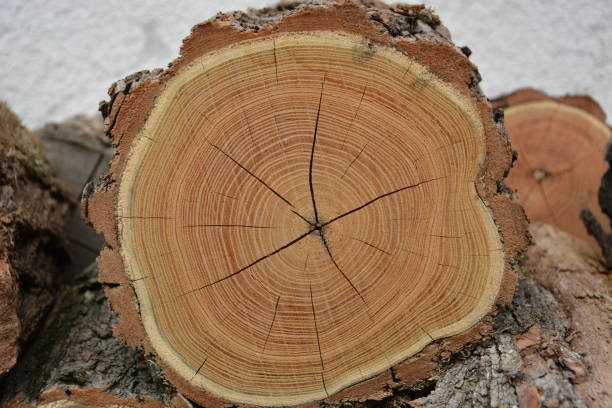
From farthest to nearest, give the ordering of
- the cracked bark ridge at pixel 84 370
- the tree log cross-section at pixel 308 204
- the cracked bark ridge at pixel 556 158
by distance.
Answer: the cracked bark ridge at pixel 556 158 → the cracked bark ridge at pixel 84 370 → the tree log cross-section at pixel 308 204

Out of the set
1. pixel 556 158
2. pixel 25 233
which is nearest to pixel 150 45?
pixel 25 233

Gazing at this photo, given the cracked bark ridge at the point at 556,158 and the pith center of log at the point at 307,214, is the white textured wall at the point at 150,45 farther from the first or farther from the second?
the pith center of log at the point at 307,214

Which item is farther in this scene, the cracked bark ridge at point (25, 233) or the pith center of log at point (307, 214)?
the cracked bark ridge at point (25, 233)

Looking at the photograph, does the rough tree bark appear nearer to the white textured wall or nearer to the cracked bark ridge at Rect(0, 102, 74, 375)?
the cracked bark ridge at Rect(0, 102, 74, 375)

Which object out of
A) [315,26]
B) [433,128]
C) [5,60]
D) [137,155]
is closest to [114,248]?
[137,155]

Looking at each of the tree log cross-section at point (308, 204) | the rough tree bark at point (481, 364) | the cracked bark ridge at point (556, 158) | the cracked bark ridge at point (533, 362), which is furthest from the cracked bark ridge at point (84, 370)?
the cracked bark ridge at point (556, 158)

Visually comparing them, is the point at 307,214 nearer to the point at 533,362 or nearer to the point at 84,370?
the point at 533,362
